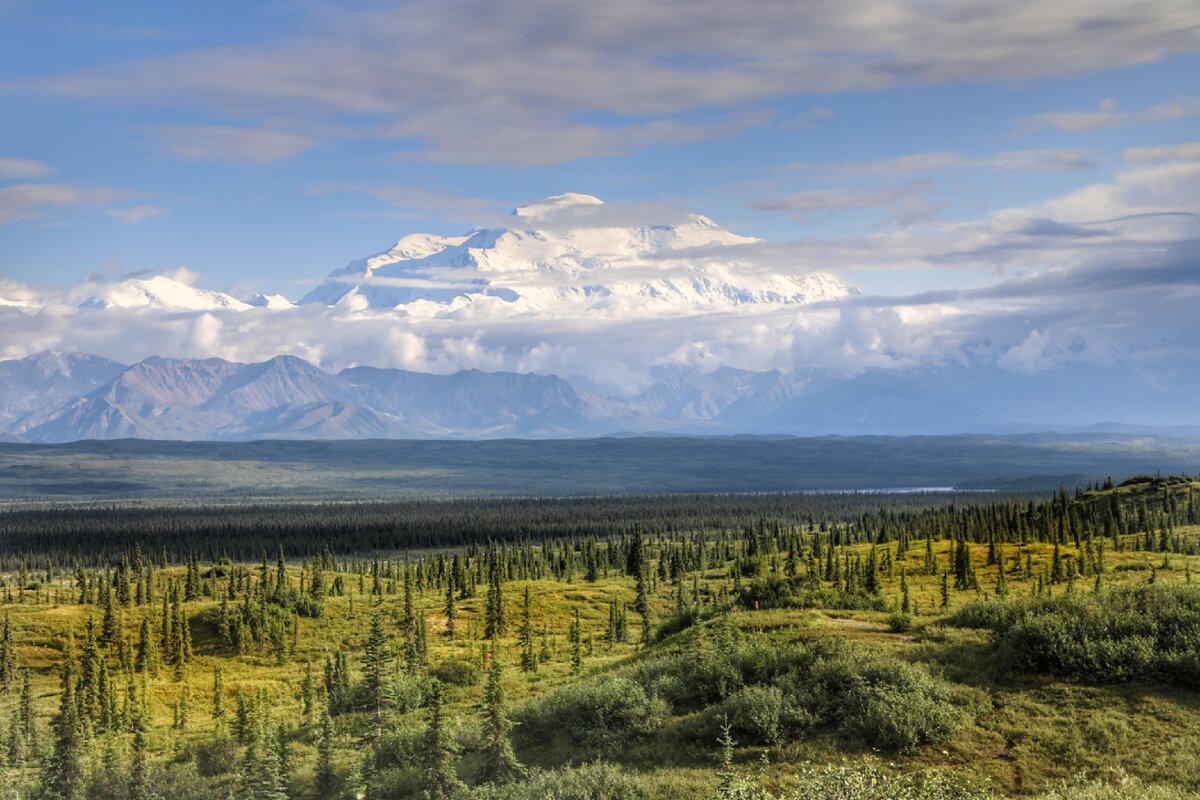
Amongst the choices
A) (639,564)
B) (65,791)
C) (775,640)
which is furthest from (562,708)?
(639,564)

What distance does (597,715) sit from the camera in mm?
38375

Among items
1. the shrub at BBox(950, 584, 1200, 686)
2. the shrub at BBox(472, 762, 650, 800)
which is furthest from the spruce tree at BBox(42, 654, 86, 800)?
the shrub at BBox(950, 584, 1200, 686)

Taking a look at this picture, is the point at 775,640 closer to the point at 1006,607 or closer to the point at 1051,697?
the point at 1006,607

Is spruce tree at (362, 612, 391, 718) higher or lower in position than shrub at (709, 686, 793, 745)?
lower

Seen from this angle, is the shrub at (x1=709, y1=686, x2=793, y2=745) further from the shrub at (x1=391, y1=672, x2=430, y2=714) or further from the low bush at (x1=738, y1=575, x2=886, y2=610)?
the shrub at (x1=391, y1=672, x2=430, y2=714)

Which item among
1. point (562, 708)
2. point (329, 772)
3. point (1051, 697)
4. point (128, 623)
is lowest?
point (128, 623)

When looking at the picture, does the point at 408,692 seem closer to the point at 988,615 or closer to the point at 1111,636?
the point at 988,615

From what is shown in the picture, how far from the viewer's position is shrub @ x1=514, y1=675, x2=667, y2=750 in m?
37.1

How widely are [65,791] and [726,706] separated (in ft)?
117

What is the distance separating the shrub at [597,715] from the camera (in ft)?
122

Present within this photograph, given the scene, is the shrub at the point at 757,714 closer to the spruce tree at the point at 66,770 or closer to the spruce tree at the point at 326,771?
the spruce tree at the point at 326,771

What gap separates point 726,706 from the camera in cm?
3528

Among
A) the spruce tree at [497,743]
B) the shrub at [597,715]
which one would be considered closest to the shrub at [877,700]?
the shrub at [597,715]

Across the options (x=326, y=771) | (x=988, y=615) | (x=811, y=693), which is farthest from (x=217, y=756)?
(x=988, y=615)
